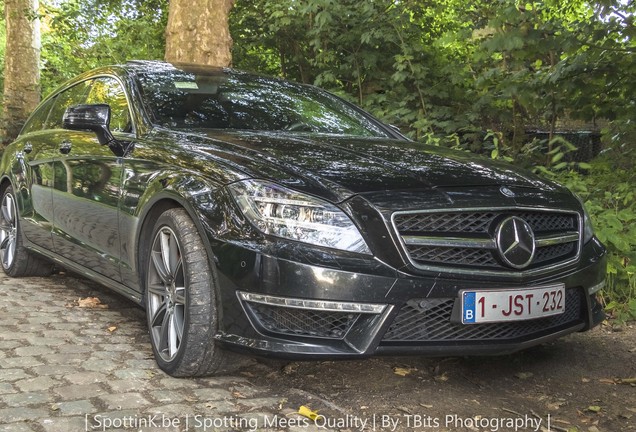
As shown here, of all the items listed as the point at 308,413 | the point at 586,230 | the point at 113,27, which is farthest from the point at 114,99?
the point at 113,27

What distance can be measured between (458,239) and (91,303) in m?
2.94

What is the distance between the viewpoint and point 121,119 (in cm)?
417

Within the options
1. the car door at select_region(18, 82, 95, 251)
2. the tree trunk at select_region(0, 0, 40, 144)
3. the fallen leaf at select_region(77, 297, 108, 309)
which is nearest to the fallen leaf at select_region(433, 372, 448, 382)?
the fallen leaf at select_region(77, 297, 108, 309)

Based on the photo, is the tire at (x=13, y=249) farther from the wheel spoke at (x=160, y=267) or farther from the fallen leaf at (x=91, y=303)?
the wheel spoke at (x=160, y=267)

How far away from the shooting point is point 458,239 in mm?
2889

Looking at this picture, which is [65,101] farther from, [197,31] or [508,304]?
[508,304]

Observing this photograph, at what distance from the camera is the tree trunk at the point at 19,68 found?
43.2 ft

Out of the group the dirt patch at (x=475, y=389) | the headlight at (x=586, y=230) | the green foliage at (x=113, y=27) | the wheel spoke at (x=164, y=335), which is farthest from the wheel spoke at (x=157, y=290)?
the green foliage at (x=113, y=27)

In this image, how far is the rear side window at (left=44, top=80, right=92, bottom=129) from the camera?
513cm

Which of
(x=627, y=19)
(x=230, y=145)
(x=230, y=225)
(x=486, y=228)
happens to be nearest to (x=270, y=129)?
(x=230, y=145)

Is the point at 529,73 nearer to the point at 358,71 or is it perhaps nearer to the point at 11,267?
the point at 358,71

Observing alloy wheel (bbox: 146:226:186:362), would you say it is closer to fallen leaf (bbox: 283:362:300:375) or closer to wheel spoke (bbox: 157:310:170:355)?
wheel spoke (bbox: 157:310:170:355)

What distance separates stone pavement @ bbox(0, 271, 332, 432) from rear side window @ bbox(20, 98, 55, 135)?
1905 mm

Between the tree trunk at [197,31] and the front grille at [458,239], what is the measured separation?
5107 millimetres
